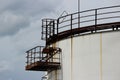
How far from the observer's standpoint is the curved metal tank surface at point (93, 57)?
894 inches

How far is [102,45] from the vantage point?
23234 millimetres

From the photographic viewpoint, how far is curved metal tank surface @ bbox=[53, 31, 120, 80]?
894 inches

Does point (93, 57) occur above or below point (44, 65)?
above

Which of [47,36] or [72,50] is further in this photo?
[47,36]

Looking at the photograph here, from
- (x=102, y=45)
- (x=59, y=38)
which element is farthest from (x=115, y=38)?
(x=59, y=38)

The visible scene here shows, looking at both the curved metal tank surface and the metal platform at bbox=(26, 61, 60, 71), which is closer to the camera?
the curved metal tank surface

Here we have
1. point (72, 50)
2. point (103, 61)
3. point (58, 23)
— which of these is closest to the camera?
point (103, 61)

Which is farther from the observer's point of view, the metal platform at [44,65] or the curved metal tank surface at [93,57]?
the metal platform at [44,65]

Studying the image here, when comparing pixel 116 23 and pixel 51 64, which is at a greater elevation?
pixel 116 23

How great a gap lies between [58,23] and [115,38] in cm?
432

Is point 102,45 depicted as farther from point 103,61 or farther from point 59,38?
point 59,38

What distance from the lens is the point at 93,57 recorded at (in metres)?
23.3

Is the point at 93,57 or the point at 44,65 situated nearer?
the point at 93,57

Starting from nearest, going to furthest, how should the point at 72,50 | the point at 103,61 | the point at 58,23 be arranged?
the point at 103,61, the point at 72,50, the point at 58,23
